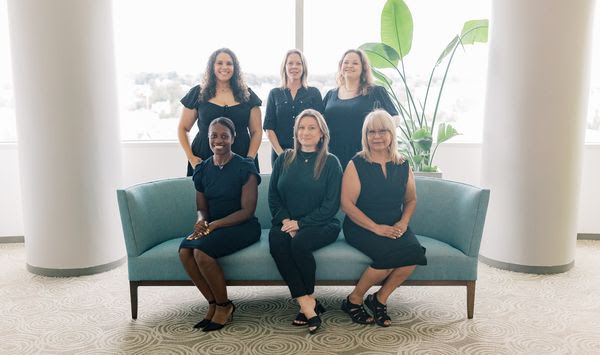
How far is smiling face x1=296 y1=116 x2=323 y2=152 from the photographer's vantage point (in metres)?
3.46

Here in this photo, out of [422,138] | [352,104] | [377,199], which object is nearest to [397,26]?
[422,138]

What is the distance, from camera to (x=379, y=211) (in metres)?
3.50

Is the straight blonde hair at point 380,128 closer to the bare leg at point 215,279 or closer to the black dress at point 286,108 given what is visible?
the black dress at point 286,108

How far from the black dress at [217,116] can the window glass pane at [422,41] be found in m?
1.88

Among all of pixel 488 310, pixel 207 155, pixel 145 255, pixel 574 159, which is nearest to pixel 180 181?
pixel 207 155

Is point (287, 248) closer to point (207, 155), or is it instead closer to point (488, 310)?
point (207, 155)

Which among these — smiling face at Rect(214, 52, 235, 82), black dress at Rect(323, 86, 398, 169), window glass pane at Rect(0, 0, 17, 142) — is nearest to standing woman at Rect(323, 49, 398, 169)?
black dress at Rect(323, 86, 398, 169)

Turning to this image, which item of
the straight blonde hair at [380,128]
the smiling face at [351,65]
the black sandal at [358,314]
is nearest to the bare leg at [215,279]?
the black sandal at [358,314]

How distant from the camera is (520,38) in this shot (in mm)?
4301

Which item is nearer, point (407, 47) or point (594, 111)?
point (407, 47)

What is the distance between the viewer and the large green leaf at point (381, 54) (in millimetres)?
4941

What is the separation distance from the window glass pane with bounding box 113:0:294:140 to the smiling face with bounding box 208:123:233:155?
2.27 meters

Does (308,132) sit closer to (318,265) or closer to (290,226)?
(290,226)

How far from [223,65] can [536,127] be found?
8.17ft
